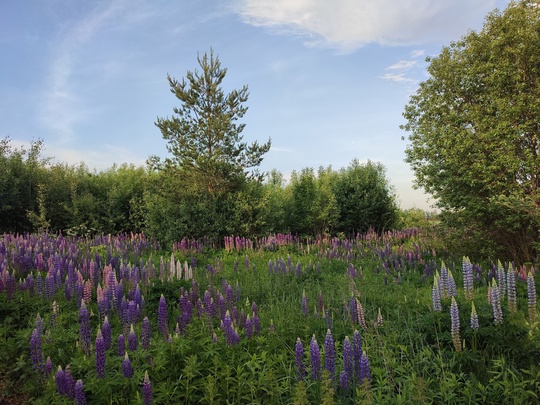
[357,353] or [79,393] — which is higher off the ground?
[357,353]

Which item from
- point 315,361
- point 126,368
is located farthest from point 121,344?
point 315,361

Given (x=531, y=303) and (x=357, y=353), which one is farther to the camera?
(x=531, y=303)

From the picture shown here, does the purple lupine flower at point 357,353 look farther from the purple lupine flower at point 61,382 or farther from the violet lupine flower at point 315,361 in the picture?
the purple lupine flower at point 61,382

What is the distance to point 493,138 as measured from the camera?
10.7 m

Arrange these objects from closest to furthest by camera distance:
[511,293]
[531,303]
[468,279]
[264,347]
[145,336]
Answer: [145,336] → [264,347] → [531,303] → [511,293] → [468,279]

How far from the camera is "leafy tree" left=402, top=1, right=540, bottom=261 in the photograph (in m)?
10.3

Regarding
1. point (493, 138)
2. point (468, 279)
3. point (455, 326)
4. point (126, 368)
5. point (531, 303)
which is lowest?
point (126, 368)

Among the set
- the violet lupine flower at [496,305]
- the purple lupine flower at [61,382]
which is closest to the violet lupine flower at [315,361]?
the purple lupine flower at [61,382]

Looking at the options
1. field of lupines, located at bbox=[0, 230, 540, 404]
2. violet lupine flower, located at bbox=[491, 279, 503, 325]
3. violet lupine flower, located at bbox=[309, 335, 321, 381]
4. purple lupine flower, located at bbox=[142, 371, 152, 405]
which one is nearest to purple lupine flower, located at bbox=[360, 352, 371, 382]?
field of lupines, located at bbox=[0, 230, 540, 404]

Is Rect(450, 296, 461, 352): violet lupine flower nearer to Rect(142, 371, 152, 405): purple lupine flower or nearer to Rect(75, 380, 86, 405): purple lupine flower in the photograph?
Rect(142, 371, 152, 405): purple lupine flower

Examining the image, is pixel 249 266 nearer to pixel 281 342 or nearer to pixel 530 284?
pixel 281 342

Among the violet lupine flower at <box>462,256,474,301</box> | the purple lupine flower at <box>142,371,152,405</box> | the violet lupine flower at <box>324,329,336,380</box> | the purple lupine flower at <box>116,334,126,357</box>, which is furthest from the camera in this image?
the violet lupine flower at <box>462,256,474,301</box>

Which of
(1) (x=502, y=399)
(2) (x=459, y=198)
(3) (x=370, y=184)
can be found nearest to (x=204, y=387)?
(1) (x=502, y=399)

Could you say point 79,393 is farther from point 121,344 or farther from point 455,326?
point 455,326
